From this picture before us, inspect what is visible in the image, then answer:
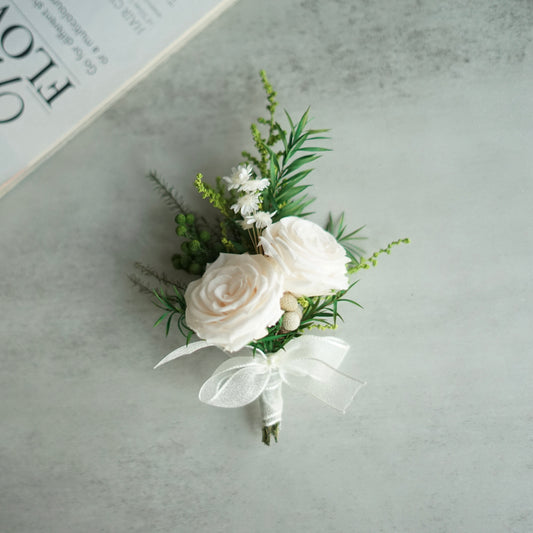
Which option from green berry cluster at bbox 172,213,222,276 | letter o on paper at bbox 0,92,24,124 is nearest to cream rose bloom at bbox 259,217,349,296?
green berry cluster at bbox 172,213,222,276

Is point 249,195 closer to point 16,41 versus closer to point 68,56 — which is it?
point 68,56

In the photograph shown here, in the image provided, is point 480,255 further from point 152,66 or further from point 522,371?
point 152,66

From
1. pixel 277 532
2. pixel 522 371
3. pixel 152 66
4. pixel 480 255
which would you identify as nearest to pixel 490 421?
pixel 522 371

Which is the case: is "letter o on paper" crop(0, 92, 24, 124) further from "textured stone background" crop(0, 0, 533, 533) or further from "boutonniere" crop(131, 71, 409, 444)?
"boutonniere" crop(131, 71, 409, 444)

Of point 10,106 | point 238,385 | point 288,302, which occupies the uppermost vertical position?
point 10,106

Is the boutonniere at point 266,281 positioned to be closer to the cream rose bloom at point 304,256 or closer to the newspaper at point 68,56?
the cream rose bloom at point 304,256

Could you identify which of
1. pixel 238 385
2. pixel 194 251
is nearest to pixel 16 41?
pixel 194 251

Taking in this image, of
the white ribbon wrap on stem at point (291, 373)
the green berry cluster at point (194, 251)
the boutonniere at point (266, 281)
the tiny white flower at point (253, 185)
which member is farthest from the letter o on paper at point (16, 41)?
the white ribbon wrap on stem at point (291, 373)

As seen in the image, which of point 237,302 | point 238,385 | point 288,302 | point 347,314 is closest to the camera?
point 237,302
